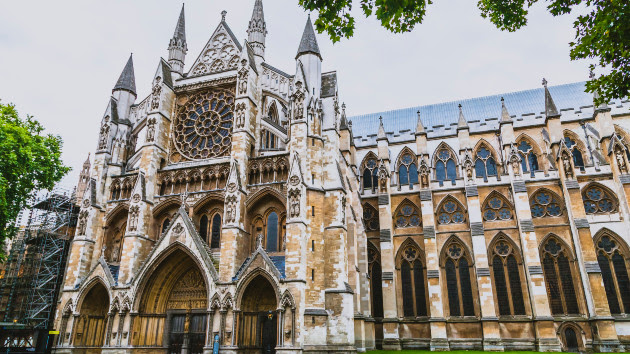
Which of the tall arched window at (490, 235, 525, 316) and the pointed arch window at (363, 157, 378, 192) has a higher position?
the pointed arch window at (363, 157, 378, 192)

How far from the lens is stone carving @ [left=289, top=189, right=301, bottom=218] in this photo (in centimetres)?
1952

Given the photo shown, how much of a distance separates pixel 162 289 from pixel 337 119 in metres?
13.0

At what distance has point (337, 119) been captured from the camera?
923 inches

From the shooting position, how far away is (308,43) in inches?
950

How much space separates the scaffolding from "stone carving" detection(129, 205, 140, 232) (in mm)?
8051

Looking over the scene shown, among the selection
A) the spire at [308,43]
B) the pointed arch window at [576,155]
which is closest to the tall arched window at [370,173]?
the spire at [308,43]

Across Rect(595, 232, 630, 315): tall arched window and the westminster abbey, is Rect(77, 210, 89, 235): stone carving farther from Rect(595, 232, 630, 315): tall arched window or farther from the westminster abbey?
Rect(595, 232, 630, 315): tall arched window

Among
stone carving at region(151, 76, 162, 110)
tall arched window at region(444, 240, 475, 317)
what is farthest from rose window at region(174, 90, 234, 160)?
tall arched window at region(444, 240, 475, 317)

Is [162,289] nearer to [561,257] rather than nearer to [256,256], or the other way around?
[256,256]

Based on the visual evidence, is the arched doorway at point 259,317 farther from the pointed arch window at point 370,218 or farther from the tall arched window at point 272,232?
the pointed arch window at point 370,218

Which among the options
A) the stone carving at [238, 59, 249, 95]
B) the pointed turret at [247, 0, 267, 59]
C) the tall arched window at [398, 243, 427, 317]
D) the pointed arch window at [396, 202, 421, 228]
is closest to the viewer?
the stone carving at [238, 59, 249, 95]

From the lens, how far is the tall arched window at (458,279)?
2545 centimetres

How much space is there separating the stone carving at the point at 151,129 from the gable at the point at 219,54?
13.4ft

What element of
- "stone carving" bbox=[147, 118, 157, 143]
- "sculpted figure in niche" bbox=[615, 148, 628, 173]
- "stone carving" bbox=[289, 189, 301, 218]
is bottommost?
"stone carving" bbox=[289, 189, 301, 218]
